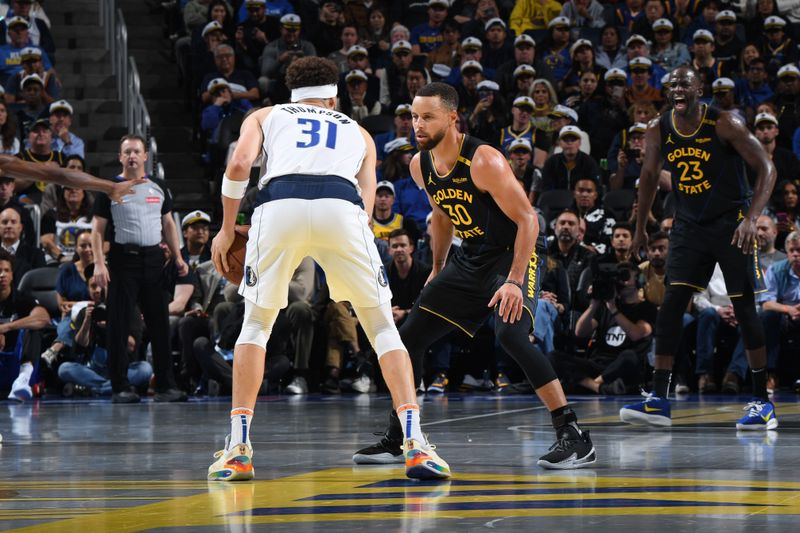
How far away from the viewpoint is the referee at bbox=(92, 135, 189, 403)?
1088 centimetres

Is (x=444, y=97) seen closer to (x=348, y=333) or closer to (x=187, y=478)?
(x=187, y=478)

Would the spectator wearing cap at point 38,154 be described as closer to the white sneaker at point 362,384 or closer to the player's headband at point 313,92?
the white sneaker at point 362,384

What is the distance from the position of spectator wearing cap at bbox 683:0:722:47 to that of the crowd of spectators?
4cm

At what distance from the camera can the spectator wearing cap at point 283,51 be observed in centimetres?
1686

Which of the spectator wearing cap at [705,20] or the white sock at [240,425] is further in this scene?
the spectator wearing cap at [705,20]

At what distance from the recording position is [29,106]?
51.4 ft

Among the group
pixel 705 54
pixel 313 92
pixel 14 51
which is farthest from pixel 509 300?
pixel 14 51

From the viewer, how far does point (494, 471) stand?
5.61 m

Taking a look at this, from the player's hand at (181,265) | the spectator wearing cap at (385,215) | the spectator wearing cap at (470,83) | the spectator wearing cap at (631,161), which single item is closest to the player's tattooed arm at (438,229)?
the player's hand at (181,265)

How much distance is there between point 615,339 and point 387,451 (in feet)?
20.3

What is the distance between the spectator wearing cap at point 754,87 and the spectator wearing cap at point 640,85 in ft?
3.18

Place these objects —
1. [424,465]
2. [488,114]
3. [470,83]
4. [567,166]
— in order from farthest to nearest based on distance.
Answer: [470,83], [488,114], [567,166], [424,465]

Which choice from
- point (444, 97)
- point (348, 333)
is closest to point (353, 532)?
point (444, 97)

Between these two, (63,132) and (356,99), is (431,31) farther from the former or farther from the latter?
(63,132)
